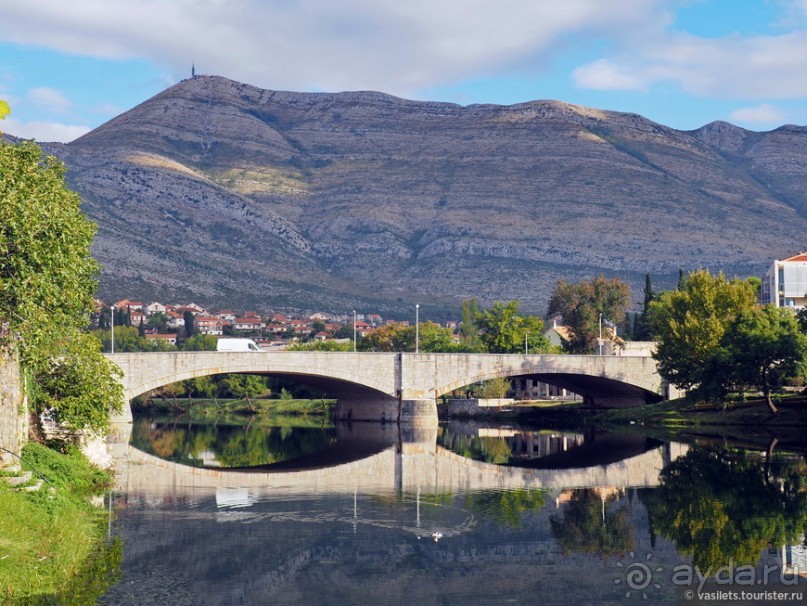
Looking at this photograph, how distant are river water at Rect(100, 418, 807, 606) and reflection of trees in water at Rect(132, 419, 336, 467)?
2.85ft

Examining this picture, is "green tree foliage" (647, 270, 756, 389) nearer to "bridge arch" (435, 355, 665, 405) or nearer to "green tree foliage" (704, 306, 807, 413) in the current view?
"bridge arch" (435, 355, 665, 405)

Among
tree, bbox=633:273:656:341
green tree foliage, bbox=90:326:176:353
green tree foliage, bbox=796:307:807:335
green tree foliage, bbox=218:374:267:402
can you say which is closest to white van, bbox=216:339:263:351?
green tree foliage, bbox=218:374:267:402

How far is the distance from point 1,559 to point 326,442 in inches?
1985

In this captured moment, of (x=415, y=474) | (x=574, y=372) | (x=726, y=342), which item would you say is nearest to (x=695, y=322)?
(x=726, y=342)

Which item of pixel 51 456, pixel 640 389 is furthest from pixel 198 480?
pixel 640 389

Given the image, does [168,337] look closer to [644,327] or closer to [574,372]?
[644,327]

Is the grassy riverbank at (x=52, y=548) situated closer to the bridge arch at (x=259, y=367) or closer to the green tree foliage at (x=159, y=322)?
the bridge arch at (x=259, y=367)

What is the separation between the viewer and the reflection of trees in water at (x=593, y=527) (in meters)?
33.2

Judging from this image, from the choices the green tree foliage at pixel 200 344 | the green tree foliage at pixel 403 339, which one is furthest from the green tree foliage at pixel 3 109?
the green tree foliage at pixel 200 344

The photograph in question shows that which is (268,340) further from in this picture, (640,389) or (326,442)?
(326,442)

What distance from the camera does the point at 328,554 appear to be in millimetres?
31625

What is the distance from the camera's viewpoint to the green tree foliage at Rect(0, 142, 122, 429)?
31969mm

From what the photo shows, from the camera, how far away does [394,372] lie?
8975cm

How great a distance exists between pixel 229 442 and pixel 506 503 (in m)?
38.1
